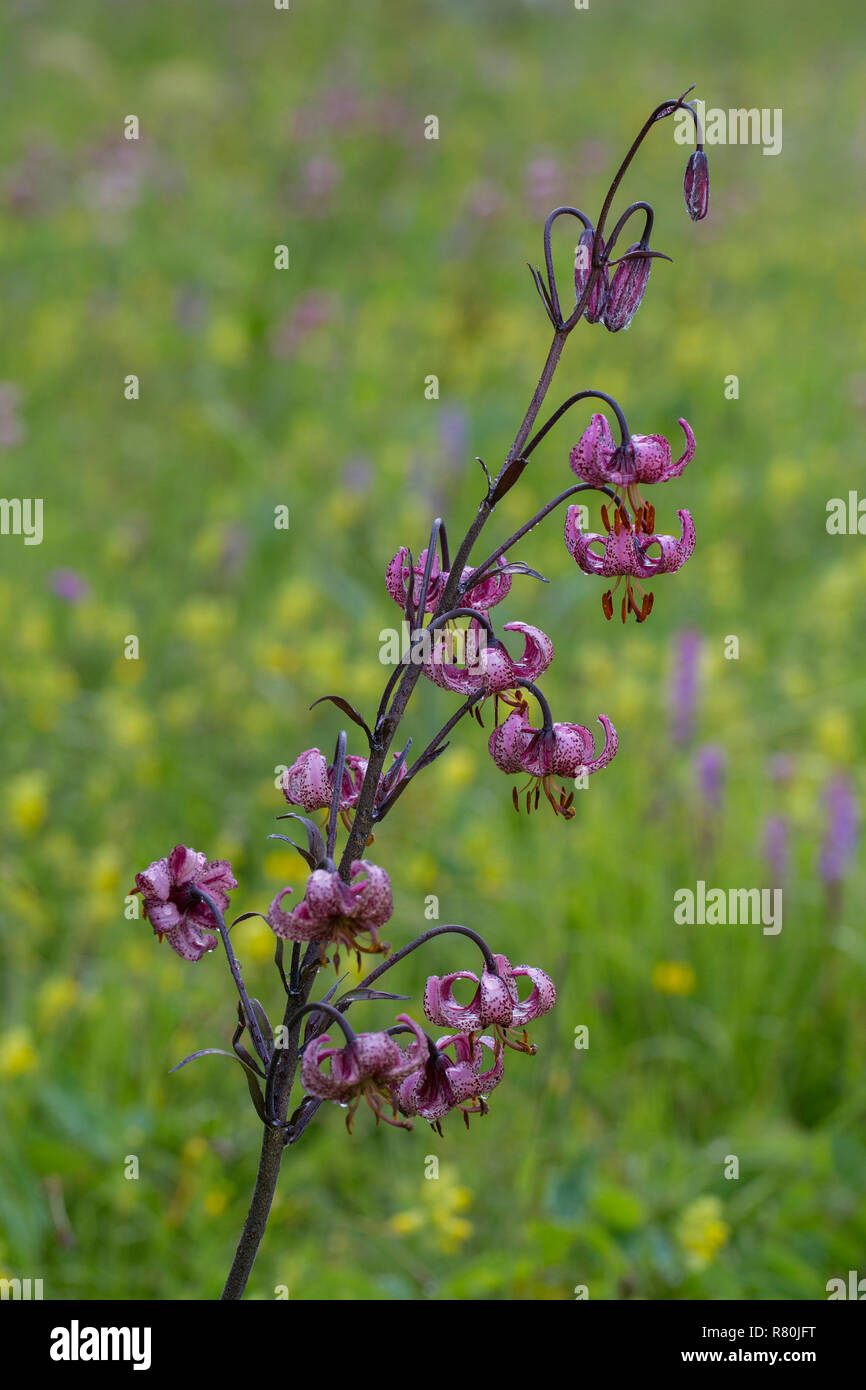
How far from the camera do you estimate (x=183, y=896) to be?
1354 mm

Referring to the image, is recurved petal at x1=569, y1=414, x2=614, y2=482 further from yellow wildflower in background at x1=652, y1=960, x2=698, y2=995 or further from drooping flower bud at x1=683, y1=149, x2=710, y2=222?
yellow wildflower in background at x1=652, y1=960, x2=698, y2=995

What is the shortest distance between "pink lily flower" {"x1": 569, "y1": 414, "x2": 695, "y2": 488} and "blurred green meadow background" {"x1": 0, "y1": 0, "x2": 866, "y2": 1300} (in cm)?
101

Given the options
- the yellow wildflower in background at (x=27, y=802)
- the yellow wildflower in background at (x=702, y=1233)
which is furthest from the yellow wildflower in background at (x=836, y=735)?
the yellow wildflower in background at (x=27, y=802)

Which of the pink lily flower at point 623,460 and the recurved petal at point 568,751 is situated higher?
the pink lily flower at point 623,460

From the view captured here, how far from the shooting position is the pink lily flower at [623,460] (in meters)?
1.20

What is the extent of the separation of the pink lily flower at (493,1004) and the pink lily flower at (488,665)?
0.86ft

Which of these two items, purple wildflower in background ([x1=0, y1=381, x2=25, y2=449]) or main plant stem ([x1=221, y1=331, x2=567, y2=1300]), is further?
purple wildflower in background ([x1=0, y1=381, x2=25, y2=449])

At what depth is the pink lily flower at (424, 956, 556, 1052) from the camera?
122 cm

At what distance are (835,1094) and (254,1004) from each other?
6.91 feet

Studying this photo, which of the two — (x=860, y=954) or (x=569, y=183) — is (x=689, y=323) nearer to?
(x=569, y=183)

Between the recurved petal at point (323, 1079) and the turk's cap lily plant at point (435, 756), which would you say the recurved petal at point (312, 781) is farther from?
the recurved petal at point (323, 1079)

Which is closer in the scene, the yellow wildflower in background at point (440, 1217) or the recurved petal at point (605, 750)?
the recurved petal at point (605, 750)

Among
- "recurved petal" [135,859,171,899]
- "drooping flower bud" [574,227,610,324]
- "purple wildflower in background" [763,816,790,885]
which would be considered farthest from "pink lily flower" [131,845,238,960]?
"purple wildflower in background" [763,816,790,885]

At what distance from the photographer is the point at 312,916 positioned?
44.3 inches
